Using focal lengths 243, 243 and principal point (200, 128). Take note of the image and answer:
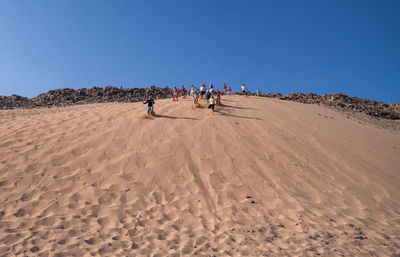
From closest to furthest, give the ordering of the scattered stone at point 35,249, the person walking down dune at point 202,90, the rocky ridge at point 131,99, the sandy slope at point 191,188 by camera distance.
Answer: the scattered stone at point 35,249 < the sandy slope at point 191,188 < the person walking down dune at point 202,90 < the rocky ridge at point 131,99

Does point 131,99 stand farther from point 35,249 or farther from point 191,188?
point 35,249

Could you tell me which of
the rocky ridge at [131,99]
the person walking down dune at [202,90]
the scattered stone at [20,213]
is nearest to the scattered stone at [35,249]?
the scattered stone at [20,213]

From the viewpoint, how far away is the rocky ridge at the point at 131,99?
74.9 ft

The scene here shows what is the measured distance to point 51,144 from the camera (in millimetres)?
8789

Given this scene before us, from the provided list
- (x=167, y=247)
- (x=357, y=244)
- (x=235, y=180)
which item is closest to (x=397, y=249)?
(x=357, y=244)

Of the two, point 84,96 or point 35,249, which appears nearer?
point 35,249

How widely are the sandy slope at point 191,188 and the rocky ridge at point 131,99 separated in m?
11.7

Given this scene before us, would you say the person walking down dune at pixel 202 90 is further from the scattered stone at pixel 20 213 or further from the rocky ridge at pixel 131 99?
the scattered stone at pixel 20 213

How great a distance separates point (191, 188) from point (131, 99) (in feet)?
57.7

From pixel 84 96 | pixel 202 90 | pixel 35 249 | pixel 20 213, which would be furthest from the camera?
pixel 84 96

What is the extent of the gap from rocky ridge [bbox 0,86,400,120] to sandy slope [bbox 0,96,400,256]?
11.7 m

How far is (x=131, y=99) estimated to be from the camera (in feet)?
75.0

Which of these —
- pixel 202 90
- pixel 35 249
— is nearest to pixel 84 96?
pixel 202 90

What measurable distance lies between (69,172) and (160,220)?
3.53m
